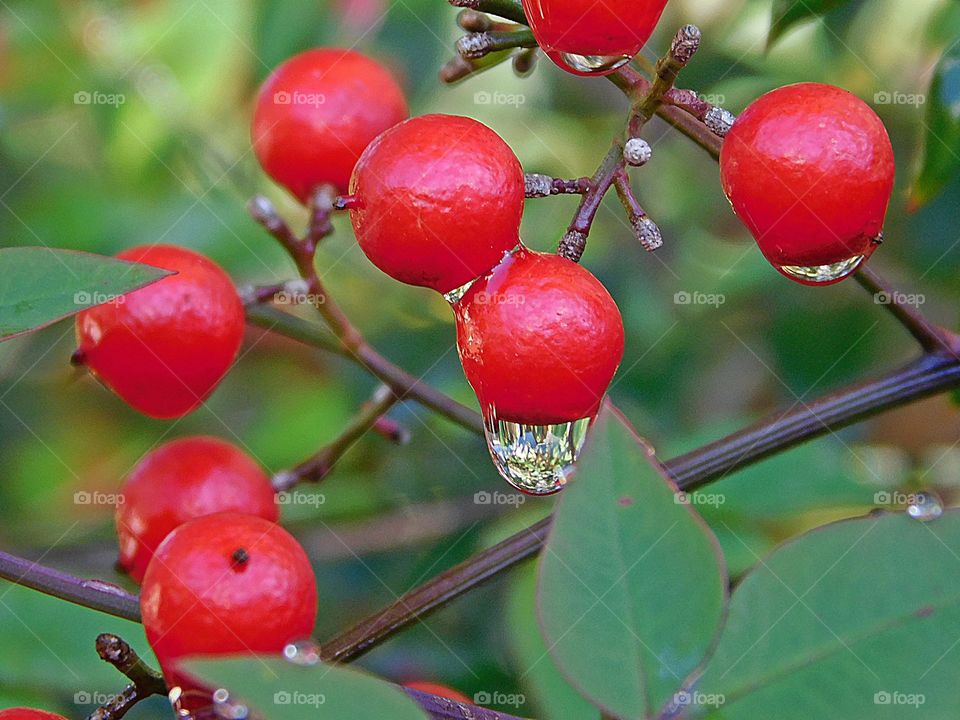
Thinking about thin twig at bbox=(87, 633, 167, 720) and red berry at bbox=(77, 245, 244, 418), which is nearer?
thin twig at bbox=(87, 633, 167, 720)

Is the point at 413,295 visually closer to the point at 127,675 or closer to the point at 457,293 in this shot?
the point at 457,293

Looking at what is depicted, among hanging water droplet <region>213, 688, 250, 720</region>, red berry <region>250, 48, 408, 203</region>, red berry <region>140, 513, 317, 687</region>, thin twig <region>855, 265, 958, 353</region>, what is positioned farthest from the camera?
red berry <region>250, 48, 408, 203</region>

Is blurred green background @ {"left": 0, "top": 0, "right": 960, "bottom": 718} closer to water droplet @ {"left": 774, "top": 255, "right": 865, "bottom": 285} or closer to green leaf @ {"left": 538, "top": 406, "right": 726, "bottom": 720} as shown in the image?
water droplet @ {"left": 774, "top": 255, "right": 865, "bottom": 285}

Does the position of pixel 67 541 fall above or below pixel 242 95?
below

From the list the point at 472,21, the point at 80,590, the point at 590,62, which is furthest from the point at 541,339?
the point at 80,590

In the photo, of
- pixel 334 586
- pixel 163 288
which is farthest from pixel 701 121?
pixel 334 586

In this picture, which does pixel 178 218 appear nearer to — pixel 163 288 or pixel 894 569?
pixel 163 288

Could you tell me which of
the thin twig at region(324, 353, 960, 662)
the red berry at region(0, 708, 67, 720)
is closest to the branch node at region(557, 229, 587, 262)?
the thin twig at region(324, 353, 960, 662)
